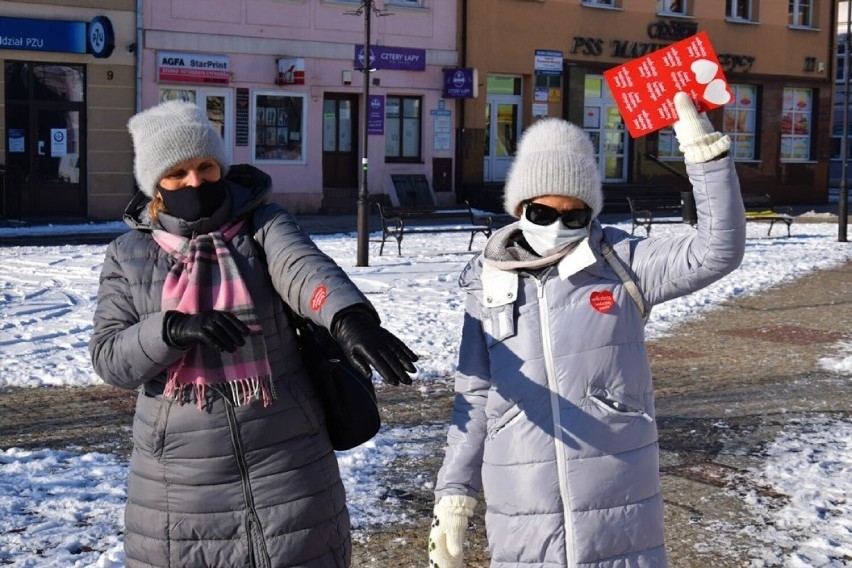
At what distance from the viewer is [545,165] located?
368 cm

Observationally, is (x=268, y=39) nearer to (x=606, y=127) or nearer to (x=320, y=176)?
(x=320, y=176)

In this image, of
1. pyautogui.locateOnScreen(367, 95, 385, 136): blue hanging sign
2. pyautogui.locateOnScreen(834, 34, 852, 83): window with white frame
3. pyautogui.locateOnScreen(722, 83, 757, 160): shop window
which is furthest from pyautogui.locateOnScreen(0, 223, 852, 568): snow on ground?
pyautogui.locateOnScreen(834, 34, 852, 83): window with white frame

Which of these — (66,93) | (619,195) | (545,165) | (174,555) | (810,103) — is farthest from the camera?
(810,103)

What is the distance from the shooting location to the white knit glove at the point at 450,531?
11.9 ft

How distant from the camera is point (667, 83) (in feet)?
12.2

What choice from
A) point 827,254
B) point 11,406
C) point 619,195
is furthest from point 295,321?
point 619,195

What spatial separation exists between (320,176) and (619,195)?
25.4 feet

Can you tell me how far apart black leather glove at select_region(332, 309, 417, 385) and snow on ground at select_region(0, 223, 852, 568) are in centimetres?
252

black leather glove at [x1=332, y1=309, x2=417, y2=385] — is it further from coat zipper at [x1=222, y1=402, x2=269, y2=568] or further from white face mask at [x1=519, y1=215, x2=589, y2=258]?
white face mask at [x1=519, y1=215, x2=589, y2=258]

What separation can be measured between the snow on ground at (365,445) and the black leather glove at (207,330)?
7.05 feet

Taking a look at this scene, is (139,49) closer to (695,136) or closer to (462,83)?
(462,83)

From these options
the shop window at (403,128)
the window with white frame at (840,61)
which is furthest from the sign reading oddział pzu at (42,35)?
the window with white frame at (840,61)

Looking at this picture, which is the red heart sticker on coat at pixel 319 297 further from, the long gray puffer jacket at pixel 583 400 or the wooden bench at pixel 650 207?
the wooden bench at pixel 650 207

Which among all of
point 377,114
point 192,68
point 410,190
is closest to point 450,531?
point 192,68
